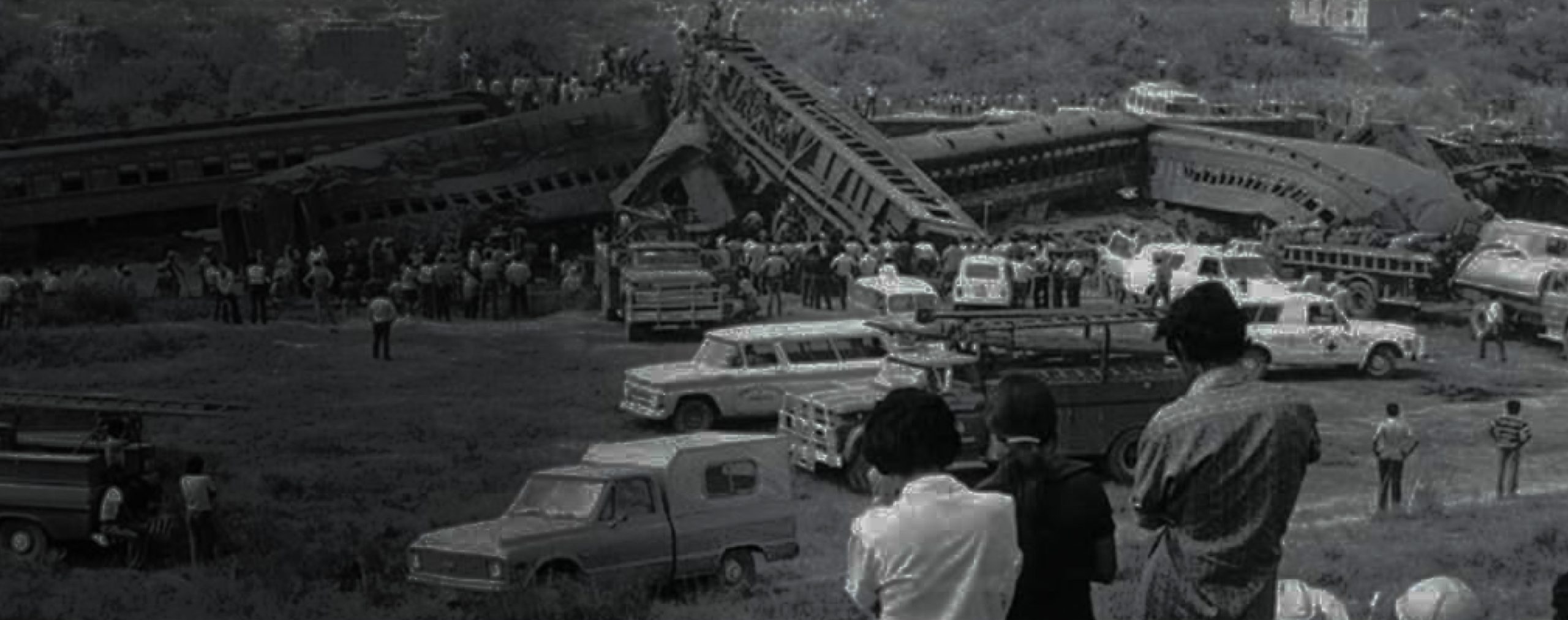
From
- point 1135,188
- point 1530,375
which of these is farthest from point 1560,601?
point 1135,188

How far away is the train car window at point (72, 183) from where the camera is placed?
41094mm

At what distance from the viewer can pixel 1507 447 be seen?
20.6 m

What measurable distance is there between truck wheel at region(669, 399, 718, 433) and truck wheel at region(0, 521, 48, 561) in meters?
7.95

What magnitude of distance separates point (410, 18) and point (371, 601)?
6218cm

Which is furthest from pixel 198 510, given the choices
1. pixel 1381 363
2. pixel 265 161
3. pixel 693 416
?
pixel 265 161

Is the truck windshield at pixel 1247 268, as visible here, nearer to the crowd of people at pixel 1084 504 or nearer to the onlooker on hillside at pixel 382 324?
the onlooker on hillside at pixel 382 324

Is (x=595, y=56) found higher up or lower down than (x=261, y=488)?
higher up

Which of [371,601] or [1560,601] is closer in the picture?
[1560,601]

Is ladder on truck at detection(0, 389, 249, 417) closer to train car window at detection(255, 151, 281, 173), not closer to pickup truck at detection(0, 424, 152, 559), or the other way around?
pickup truck at detection(0, 424, 152, 559)

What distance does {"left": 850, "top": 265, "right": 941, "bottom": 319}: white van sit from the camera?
31656 millimetres

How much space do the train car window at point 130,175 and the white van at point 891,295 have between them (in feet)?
54.9

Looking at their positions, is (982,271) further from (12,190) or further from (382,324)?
(12,190)

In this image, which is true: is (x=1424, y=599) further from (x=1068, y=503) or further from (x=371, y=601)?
(x=371, y=601)

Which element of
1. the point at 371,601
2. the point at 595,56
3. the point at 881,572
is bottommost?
the point at 371,601
